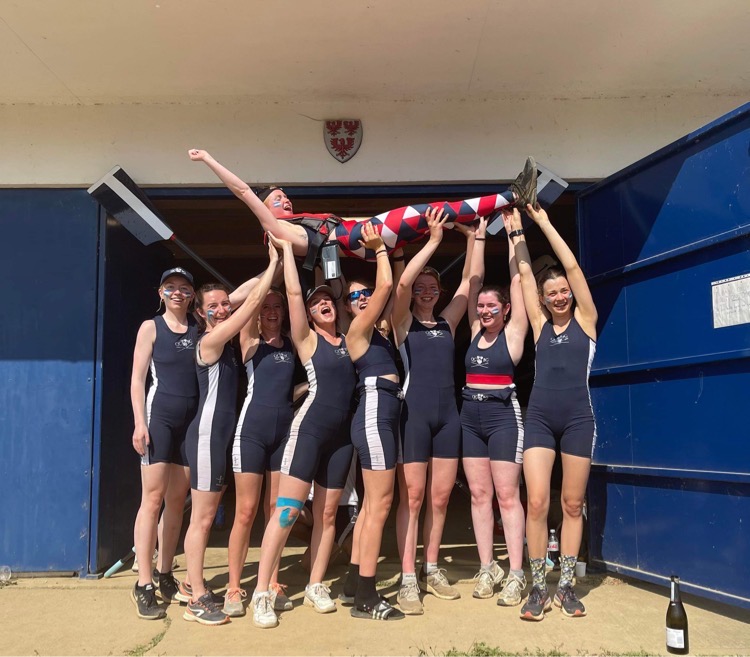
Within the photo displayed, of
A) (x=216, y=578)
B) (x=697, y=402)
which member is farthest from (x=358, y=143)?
(x=216, y=578)

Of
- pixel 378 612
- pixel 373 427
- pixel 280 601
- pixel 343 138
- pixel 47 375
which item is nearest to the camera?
pixel 378 612

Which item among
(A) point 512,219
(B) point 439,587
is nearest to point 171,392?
(B) point 439,587

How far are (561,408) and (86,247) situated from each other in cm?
340

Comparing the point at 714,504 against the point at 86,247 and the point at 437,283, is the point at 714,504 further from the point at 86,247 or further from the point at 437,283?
the point at 86,247

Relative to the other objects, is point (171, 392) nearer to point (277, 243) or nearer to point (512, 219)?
point (277, 243)

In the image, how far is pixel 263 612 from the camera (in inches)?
136

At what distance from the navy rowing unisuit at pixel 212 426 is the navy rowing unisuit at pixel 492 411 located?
4.60ft

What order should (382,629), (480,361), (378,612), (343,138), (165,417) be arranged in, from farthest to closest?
(343,138), (480,361), (165,417), (378,612), (382,629)

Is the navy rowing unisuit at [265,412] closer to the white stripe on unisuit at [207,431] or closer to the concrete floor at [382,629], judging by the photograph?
the white stripe on unisuit at [207,431]

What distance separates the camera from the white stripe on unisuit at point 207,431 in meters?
3.63

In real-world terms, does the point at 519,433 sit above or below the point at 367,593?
above

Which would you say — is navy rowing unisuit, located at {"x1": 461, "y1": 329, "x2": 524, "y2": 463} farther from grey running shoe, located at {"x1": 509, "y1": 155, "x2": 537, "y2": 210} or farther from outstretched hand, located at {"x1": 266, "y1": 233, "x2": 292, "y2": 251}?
outstretched hand, located at {"x1": 266, "y1": 233, "x2": 292, "y2": 251}

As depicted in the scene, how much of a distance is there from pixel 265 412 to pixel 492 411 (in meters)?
1.34

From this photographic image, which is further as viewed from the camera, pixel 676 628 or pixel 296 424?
pixel 296 424
